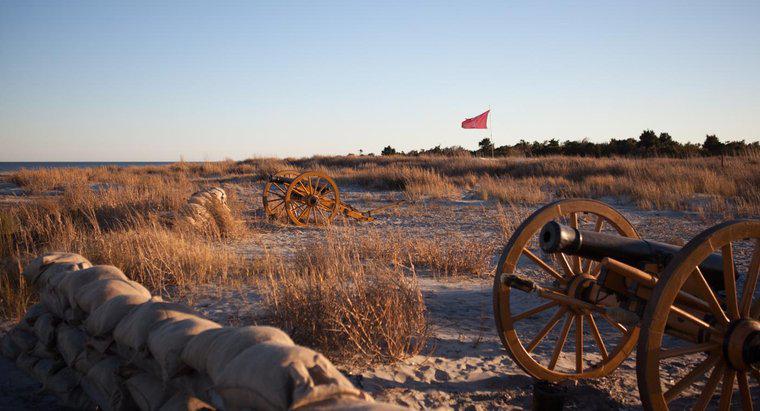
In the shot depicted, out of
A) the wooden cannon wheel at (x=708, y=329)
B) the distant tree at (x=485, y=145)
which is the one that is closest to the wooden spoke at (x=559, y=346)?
the wooden cannon wheel at (x=708, y=329)

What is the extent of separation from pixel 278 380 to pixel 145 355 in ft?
4.16

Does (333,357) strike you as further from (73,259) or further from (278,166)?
(278,166)

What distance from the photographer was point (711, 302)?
8.47 feet

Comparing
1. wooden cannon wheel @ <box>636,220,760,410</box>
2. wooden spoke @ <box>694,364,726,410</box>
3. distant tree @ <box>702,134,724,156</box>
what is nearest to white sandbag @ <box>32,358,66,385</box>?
wooden cannon wheel @ <box>636,220,760,410</box>

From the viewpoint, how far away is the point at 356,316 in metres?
3.51

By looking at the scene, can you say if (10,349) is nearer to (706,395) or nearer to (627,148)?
(706,395)

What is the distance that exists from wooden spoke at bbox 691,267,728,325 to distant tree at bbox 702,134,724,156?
2910cm

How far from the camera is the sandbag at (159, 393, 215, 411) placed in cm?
230

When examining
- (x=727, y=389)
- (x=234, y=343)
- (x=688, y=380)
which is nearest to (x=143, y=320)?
(x=234, y=343)

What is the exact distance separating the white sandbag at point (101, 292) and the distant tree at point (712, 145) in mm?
30359

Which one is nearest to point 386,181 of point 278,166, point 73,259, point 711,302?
point 278,166

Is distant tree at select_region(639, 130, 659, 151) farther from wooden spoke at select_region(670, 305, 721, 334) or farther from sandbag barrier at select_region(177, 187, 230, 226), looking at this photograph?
wooden spoke at select_region(670, 305, 721, 334)

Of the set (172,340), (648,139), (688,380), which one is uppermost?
(648,139)

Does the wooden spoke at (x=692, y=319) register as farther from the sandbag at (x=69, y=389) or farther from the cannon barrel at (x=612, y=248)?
the sandbag at (x=69, y=389)
